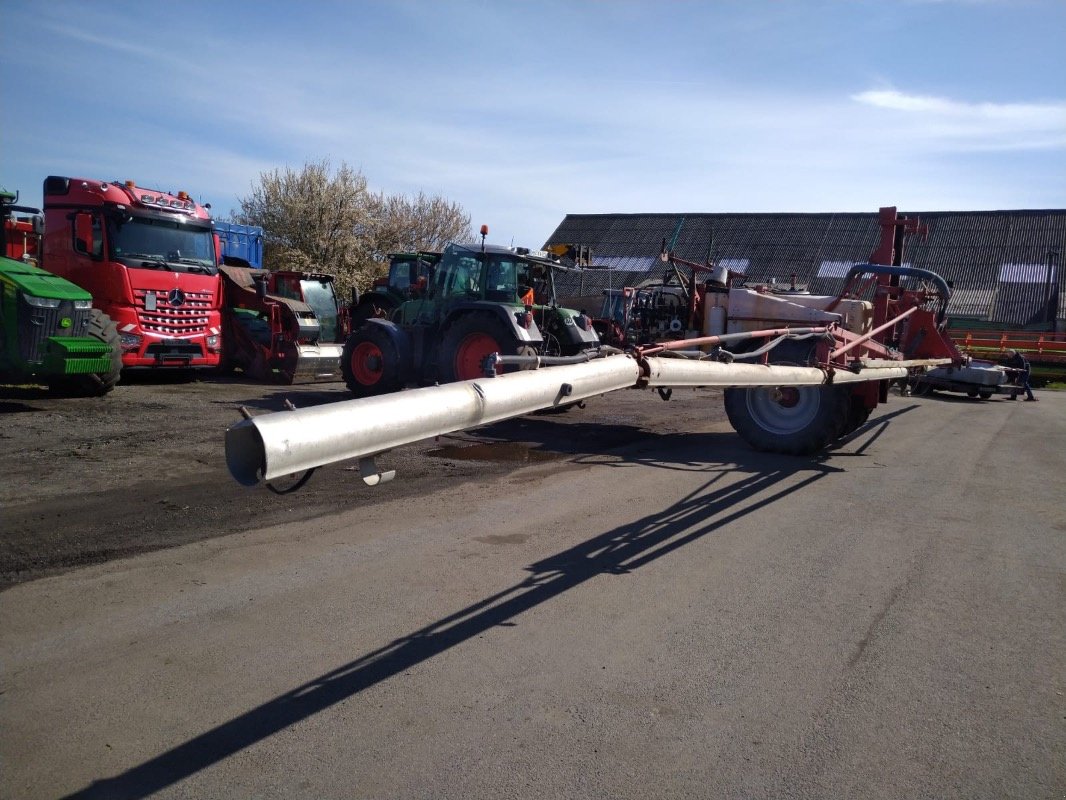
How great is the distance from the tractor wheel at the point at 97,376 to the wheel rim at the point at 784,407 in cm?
854

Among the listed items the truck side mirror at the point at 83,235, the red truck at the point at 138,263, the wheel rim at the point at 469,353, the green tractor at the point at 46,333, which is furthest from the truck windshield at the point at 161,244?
the wheel rim at the point at 469,353

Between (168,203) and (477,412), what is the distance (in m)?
13.1

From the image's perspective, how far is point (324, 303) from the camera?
62.5ft

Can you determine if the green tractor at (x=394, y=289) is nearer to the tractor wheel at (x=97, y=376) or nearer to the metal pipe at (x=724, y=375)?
the tractor wheel at (x=97, y=376)

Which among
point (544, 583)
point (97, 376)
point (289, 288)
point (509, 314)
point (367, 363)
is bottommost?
point (544, 583)

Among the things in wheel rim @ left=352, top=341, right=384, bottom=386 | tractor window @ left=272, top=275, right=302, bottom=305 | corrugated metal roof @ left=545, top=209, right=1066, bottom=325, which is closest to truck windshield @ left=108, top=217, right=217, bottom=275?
tractor window @ left=272, top=275, right=302, bottom=305

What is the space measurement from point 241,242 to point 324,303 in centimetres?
555

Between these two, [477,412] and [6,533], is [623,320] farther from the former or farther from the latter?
[477,412]

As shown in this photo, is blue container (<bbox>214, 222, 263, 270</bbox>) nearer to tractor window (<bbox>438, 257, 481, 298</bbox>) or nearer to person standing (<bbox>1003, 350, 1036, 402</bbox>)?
tractor window (<bbox>438, 257, 481, 298</bbox>)

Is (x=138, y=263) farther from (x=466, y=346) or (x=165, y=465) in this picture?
(x=165, y=465)

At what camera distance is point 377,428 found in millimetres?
2785

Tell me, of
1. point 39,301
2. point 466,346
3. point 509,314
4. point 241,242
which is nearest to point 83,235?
point 39,301

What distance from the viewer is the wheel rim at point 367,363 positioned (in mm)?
12945

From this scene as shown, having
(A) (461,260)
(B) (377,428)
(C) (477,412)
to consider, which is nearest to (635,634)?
(C) (477,412)
